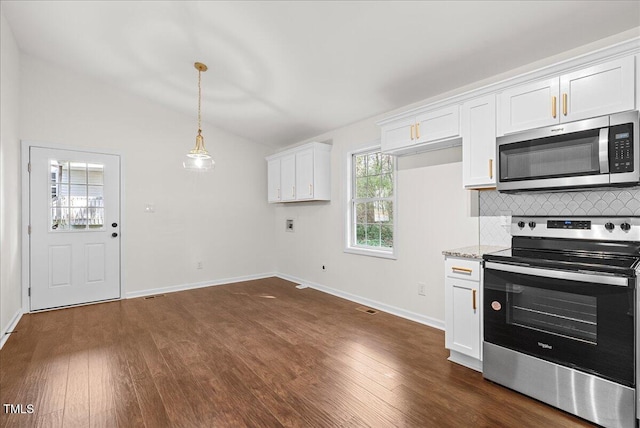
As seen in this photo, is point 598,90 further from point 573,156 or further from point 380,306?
point 380,306

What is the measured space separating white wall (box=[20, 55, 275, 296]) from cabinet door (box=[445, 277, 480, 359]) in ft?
13.4

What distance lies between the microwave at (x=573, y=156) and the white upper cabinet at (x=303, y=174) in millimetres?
2711

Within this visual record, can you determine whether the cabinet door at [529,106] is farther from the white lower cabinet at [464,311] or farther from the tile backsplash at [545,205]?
the white lower cabinet at [464,311]

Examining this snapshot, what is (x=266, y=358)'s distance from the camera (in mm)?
2721

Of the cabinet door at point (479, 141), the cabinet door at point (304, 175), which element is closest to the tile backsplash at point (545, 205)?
the cabinet door at point (479, 141)

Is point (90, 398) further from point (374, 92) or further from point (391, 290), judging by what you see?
point (374, 92)

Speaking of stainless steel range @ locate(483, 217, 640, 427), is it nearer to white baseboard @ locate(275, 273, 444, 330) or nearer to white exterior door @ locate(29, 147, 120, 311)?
white baseboard @ locate(275, 273, 444, 330)

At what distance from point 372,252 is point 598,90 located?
8.95ft

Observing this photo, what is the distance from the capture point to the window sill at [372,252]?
3961mm

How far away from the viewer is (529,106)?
2.35m

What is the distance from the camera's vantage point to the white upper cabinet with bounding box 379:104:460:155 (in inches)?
113

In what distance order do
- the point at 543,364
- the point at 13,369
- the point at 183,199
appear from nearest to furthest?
the point at 543,364, the point at 13,369, the point at 183,199

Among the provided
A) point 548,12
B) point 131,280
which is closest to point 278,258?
point 131,280

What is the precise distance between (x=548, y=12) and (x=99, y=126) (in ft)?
17.1
